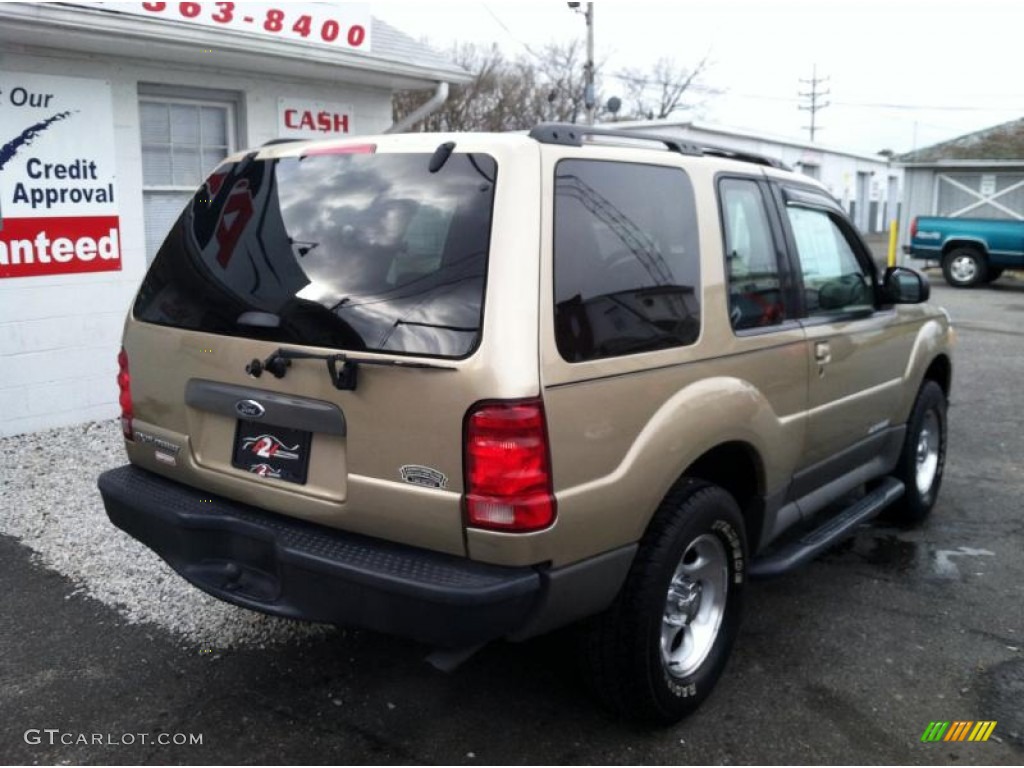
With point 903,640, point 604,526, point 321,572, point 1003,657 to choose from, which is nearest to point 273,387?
point 321,572

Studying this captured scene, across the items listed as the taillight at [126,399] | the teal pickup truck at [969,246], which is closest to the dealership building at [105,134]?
the taillight at [126,399]

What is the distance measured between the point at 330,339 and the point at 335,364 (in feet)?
0.34

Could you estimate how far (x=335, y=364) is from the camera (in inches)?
109

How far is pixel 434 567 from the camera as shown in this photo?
8.75 feet

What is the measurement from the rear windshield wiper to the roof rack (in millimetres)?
795

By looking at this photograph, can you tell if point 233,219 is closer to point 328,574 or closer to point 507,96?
point 328,574

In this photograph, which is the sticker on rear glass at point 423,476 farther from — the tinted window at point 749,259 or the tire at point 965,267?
the tire at point 965,267

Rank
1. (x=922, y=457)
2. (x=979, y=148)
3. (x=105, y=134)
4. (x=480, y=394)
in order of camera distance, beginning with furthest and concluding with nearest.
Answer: (x=979, y=148)
(x=105, y=134)
(x=922, y=457)
(x=480, y=394)

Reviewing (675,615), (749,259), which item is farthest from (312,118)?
(675,615)

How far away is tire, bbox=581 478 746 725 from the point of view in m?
3.00

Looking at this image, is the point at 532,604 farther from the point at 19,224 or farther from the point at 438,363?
the point at 19,224

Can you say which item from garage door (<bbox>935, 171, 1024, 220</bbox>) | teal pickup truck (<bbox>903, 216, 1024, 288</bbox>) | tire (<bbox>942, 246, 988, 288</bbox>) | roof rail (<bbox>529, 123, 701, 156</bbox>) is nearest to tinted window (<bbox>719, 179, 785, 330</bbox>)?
roof rail (<bbox>529, 123, 701, 156</bbox>)

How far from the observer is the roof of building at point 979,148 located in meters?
24.5

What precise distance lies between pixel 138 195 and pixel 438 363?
216 inches
